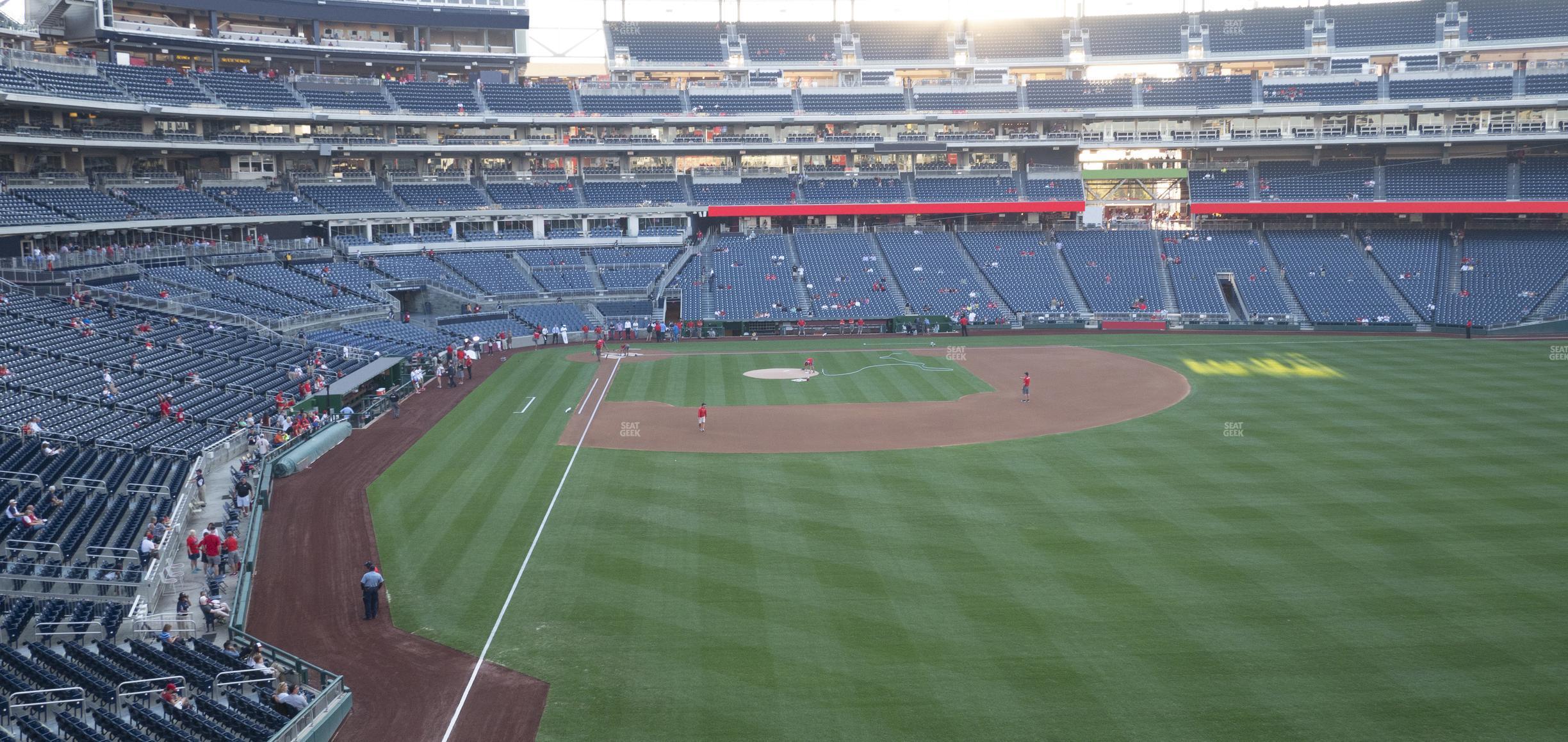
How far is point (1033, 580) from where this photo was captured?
855 inches

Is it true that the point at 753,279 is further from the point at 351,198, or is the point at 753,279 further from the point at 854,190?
the point at 351,198

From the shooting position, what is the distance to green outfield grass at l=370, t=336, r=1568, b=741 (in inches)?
652

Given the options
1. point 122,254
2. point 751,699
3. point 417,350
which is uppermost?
point 122,254

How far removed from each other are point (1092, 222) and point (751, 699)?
64.7 m

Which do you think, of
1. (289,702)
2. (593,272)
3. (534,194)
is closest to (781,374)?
(593,272)

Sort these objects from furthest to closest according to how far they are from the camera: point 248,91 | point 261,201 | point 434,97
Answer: point 434,97
point 248,91
point 261,201

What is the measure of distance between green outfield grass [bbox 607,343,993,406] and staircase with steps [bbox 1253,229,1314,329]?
24.5 metres

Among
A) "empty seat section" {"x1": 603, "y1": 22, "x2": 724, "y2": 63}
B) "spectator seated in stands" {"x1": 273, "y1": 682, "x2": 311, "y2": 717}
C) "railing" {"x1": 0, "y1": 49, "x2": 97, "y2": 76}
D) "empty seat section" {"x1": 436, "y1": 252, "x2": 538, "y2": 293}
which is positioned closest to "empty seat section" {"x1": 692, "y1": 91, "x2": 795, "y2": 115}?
"empty seat section" {"x1": 603, "y1": 22, "x2": 724, "y2": 63}

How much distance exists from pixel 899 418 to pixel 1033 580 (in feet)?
52.8

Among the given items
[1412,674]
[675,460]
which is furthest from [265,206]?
[1412,674]

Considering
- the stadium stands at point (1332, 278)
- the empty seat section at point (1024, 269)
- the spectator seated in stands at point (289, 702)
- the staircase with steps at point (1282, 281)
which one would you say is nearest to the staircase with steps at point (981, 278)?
the empty seat section at point (1024, 269)

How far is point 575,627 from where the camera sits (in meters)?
20.0

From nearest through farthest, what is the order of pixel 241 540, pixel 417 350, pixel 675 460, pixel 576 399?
pixel 241 540 → pixel 675 460 → pixel 576 399 → pixel 417 350

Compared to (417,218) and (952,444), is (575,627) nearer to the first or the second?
(952,444)
